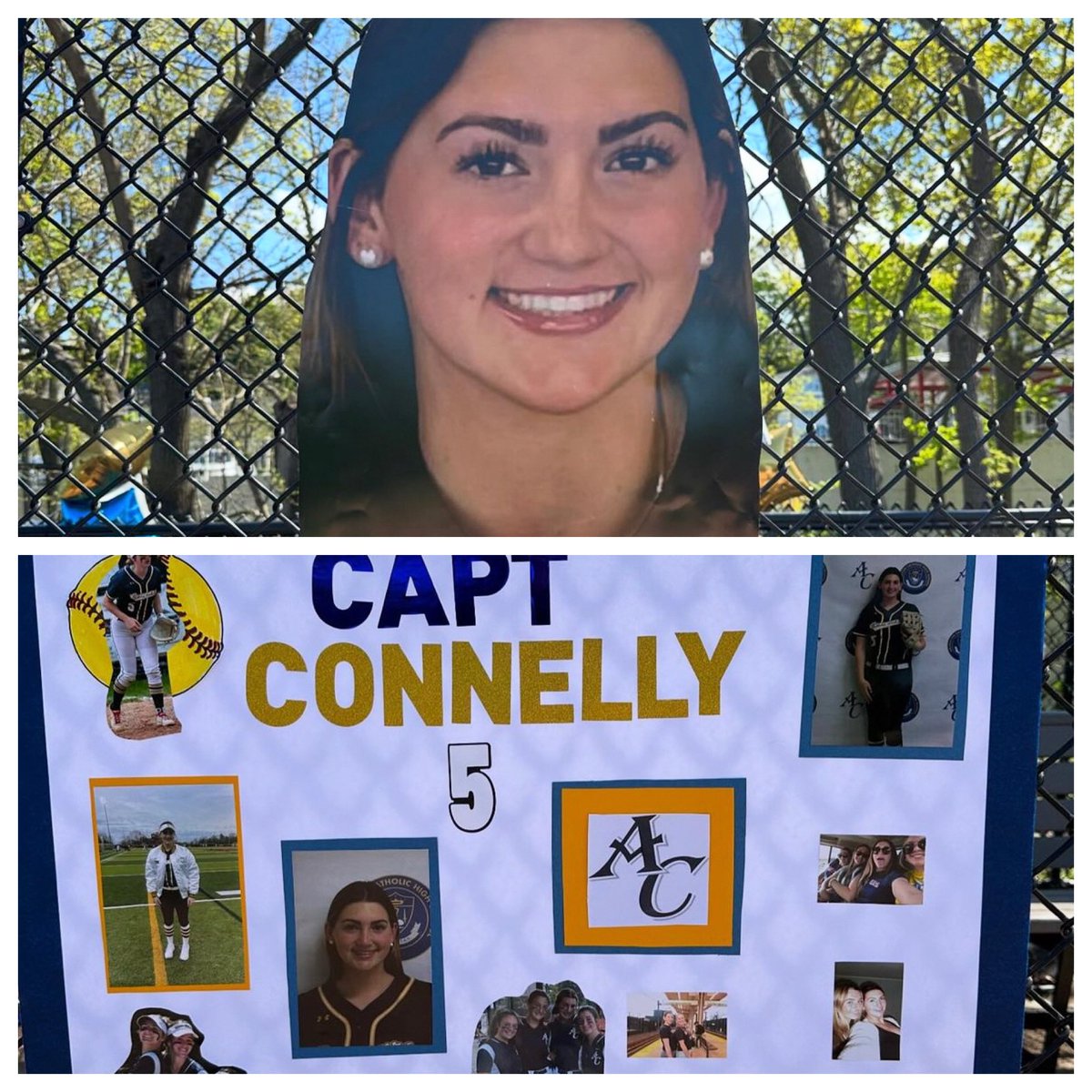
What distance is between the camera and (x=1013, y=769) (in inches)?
67.1

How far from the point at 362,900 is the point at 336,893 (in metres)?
0.04

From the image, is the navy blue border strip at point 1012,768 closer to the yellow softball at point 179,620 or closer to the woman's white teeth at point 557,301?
the woman's white teeth at point 557,301

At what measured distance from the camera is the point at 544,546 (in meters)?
1.67

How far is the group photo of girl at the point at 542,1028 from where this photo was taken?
1.71 m

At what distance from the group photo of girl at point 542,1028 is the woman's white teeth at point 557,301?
102 cm

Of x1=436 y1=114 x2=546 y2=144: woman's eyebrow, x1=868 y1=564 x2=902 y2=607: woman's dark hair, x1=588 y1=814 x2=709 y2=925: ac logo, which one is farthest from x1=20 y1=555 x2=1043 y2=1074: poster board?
x1=436 y1=114 x2=546 y2=144: woman's eyebrow

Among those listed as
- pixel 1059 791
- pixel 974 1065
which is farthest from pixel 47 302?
pixel 974 1065

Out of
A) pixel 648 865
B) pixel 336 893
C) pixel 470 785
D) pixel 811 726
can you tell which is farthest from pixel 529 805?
pixel 811 726

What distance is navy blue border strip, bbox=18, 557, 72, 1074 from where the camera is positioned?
1.69 m

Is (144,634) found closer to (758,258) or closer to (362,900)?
(362,900)

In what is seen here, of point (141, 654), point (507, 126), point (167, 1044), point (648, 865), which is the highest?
point (507, 126)

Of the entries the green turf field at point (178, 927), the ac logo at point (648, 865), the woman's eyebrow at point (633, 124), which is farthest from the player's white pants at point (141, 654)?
the woman's eyebrow at point (633, 124)

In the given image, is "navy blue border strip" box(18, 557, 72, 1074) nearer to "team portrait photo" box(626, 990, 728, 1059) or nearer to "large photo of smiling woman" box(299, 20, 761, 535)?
"large photo of smiling woman" box(299, 20, 761, 535)
